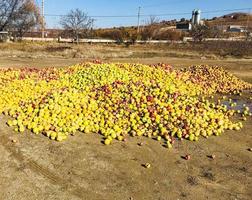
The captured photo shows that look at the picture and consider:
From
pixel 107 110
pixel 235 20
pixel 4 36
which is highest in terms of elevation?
pixel 235 20

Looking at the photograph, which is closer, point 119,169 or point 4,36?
point 119,169

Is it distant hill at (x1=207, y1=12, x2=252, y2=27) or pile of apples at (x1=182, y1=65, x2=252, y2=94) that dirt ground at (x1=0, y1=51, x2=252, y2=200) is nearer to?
pile of apples at (x1=182, y1=65, x2=252, y2=94)

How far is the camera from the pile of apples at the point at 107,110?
812 cm

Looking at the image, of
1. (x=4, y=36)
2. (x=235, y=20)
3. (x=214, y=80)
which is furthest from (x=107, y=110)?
(x=235, y=20)

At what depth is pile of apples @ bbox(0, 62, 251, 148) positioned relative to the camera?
812 centimetres

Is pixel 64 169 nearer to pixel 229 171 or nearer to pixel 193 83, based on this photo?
pixel 229 171

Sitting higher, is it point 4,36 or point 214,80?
point 4,36

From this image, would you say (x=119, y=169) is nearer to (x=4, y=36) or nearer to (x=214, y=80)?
(x=214, y=80)

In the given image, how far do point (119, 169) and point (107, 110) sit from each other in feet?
8.62

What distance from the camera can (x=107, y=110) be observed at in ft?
29.3

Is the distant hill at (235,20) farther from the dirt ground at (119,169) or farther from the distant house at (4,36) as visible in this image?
the dirt ground at (119,169)

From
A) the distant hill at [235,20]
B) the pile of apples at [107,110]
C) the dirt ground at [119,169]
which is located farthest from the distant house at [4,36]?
the distant hill at [235,20]

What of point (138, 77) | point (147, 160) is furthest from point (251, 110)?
point (147, 160)

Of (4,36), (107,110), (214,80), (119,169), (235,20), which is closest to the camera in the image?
(119,169)
